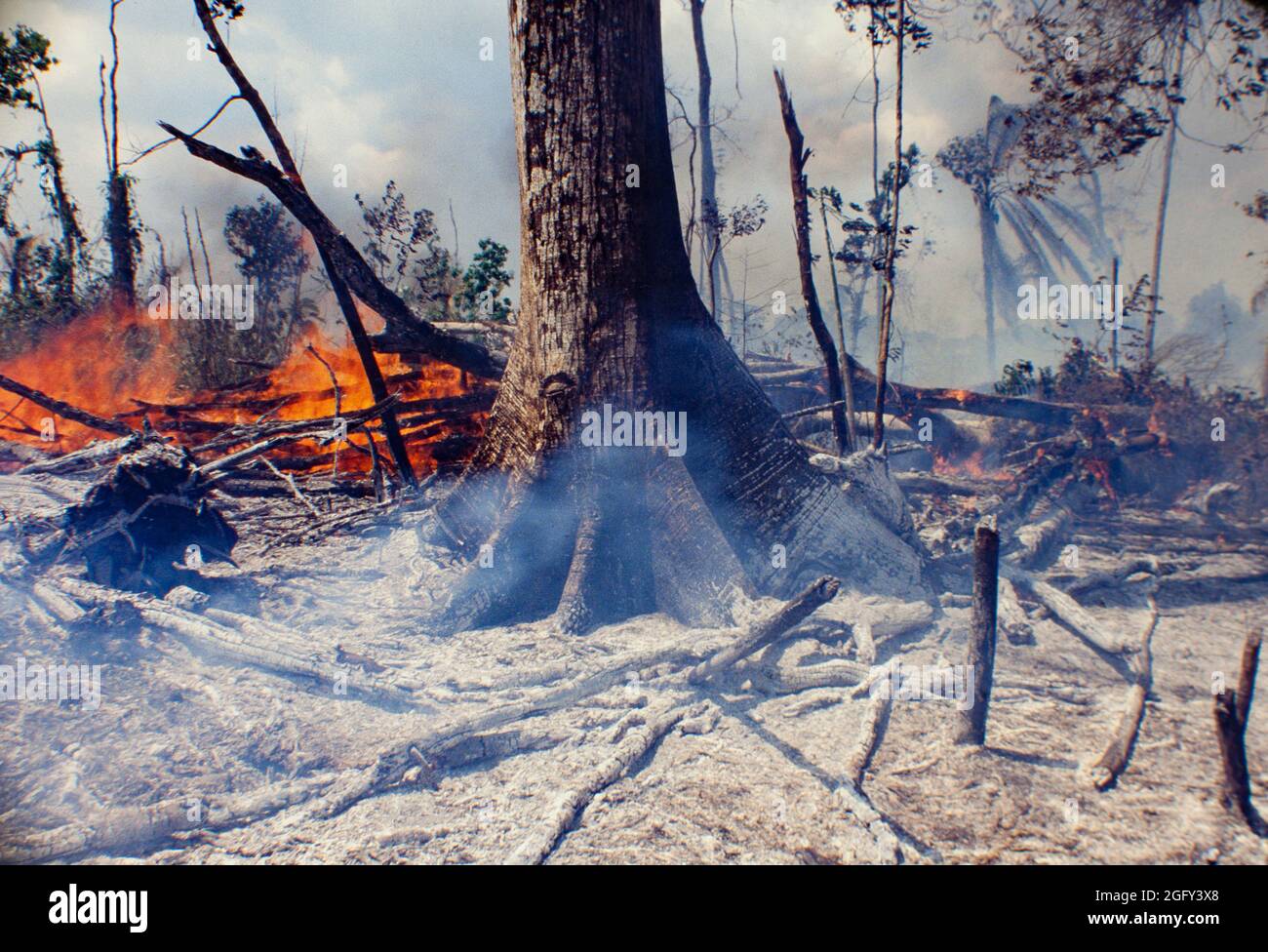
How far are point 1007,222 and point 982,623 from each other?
134 feet

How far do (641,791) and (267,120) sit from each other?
18.7 feet

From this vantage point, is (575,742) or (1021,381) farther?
(1021,381)

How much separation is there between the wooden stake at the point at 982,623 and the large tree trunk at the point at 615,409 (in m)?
1.58

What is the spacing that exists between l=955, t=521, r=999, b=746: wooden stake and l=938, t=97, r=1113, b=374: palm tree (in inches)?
1130

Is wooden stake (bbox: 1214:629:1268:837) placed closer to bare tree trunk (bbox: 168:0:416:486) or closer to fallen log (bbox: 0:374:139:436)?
bare tree trunk (bbox: 168:0:416:486)

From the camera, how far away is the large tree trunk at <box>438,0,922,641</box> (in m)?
4.08

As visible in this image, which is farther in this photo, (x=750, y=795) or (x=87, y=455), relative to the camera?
(x=87, y=455)

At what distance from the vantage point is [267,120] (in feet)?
16.6

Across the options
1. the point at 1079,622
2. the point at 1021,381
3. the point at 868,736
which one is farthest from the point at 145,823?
the point at 1021,381

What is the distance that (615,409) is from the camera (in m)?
4.23

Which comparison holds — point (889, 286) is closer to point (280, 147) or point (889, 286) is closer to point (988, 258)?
point (280, 147)

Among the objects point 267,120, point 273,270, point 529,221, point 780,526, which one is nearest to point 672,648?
point 780,526

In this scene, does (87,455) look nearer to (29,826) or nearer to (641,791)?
(29,826)

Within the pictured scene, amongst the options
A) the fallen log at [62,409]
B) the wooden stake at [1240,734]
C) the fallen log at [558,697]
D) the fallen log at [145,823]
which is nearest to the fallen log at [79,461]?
the fallen log at [62,409]
